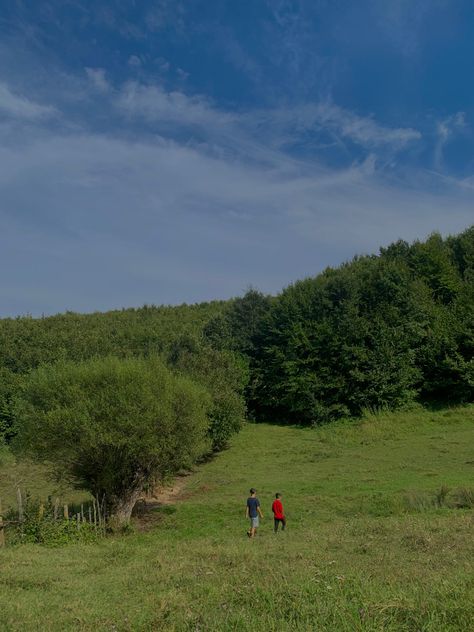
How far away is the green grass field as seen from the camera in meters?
5.82

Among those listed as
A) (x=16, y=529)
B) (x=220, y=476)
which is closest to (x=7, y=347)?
(x=220, y=476)

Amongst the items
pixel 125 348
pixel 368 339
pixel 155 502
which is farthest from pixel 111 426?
pixel 125 348

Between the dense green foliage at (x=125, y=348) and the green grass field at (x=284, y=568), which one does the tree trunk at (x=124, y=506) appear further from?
the dense green foliage at (x=125, y=348)

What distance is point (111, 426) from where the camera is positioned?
67.4ft

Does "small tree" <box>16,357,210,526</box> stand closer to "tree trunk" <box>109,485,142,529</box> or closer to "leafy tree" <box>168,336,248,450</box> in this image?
"tree trunk" <box>109,485,142,529</box>

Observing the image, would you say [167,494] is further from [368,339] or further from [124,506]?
[368,339]

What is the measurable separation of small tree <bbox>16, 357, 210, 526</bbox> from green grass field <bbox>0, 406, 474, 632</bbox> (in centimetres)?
235

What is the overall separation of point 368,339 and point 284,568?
38345mm

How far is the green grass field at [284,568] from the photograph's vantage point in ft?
19.1

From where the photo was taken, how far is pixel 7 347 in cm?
5697

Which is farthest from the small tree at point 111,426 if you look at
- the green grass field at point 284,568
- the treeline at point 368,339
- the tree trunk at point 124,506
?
the treeline at point 368,339

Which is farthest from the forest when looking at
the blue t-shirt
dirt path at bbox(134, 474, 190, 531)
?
the blue t-shirt

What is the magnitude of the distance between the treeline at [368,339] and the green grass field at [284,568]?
1731 cm

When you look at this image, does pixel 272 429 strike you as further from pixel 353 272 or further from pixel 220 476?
pixel 353 272
